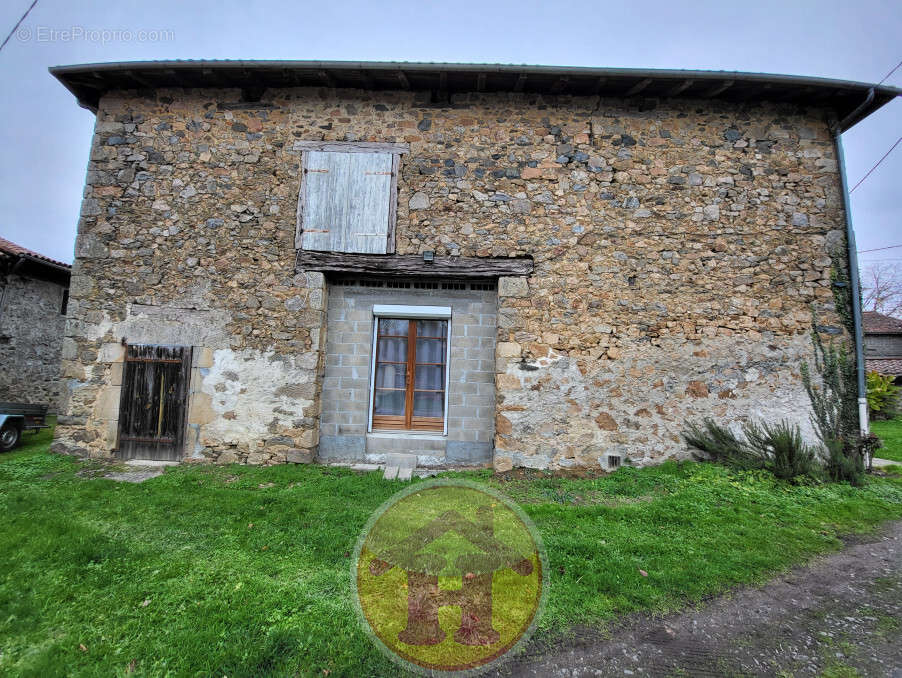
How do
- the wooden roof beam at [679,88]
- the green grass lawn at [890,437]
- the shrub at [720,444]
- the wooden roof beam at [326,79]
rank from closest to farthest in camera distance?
the shrub at [720,444], the wooden roof beam at [679,88], the wooden roof beam at [326,79], the green grass lawn at [890,437]

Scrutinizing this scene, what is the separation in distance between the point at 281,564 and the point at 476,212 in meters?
4.63

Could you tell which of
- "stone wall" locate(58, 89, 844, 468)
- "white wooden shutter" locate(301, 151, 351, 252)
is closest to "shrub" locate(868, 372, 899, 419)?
"stone wall" locate(58, 89, 844, 468)

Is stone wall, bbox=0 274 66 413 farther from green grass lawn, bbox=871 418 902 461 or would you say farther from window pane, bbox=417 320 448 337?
green grass lawn, bbox=871 418 902 461

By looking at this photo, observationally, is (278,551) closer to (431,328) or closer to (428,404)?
(428,404)

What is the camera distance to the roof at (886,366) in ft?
45.6

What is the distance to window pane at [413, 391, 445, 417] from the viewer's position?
240 inches

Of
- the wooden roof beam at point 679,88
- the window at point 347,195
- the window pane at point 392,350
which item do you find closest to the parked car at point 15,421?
the window at point 347,195

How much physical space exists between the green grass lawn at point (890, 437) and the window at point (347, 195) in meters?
8.72

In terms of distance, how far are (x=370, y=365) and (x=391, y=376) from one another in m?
0.34

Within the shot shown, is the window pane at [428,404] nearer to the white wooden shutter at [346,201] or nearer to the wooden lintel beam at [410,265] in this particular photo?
the wooden lintel beam at [410,265]

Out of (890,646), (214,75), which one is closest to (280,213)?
(214,75)

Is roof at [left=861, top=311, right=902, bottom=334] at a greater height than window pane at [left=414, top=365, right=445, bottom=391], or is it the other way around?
roof at [left=861, top=311, right=902, bottom=334]

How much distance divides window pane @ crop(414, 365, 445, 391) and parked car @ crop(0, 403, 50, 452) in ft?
22.0

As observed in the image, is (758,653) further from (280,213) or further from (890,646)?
(280,213)
